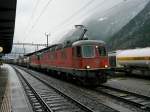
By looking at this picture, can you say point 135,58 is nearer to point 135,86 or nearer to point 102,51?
point 135,86

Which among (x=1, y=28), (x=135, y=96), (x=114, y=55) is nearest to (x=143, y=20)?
(x=114, y=55)

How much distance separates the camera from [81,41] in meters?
19.3

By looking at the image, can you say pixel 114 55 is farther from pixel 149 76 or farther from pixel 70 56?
pixel 70 56

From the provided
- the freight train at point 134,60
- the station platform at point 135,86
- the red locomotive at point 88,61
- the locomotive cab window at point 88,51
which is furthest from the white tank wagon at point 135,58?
the locomotive cab window at point 88,51

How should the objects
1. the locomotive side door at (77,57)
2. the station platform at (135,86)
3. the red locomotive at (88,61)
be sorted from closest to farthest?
the station platform at (135,86), the red locomotive at (88,61), the locomotive side door at (77,57)

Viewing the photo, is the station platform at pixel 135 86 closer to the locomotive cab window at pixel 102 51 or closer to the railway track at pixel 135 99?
the railway track at pixel 135 99

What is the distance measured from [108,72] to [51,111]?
8435 millimetres

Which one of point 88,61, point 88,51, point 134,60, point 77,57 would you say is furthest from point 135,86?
point 134,60

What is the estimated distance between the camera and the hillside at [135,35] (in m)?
98.4

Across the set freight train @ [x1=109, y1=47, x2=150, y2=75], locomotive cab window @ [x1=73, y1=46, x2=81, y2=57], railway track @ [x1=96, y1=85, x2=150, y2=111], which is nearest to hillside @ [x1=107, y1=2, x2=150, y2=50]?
freight train @ [x1=109, y1=47, x2=150, y2=75]

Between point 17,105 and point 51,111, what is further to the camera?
point 17,105

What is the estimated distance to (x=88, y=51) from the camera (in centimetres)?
1925

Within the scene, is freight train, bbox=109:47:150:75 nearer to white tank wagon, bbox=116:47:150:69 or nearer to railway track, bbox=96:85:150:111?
white tank wagon, bbox=116:47:150:69

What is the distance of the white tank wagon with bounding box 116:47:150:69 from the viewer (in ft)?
82.3
